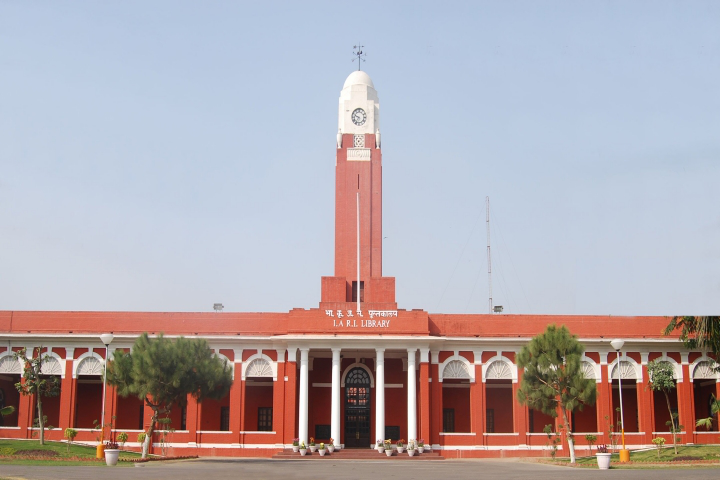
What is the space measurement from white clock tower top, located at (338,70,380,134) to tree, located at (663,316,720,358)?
23004mm

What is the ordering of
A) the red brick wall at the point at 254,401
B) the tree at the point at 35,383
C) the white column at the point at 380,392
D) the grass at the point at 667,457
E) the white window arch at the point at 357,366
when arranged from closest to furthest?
the grass at the point at 667,457
the tree at the point at 35,383
the white column at the point at 380,392
the white window arch at the point at 357,366
the red brick wall at the point at 254,401

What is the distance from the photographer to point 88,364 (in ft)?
153

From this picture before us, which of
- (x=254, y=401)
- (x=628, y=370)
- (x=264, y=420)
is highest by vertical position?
(x=628, y=370)

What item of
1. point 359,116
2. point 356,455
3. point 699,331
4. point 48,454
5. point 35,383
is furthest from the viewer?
point 359,116

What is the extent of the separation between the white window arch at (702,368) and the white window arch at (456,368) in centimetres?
1273

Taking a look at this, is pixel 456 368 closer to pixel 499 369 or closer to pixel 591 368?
pixel 499 369

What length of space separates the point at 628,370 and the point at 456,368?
32.9 feet

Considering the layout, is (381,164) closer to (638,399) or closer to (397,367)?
(397,367)

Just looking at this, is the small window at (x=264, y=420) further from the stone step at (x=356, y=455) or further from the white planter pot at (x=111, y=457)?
the white planter pot at (x=111, y=457)

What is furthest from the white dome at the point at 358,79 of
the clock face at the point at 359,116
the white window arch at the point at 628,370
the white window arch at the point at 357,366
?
the white window arch at the point at 628,370

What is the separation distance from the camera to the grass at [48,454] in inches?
1277

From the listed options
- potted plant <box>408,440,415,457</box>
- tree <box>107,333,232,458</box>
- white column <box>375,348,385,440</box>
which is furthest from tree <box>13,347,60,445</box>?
potted plant <box>408,440,415,457</box>

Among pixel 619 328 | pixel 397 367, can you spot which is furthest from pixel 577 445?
Answer: pixel 397 367

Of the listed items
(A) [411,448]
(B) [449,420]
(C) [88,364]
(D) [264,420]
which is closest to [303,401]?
(D) [264,420]
